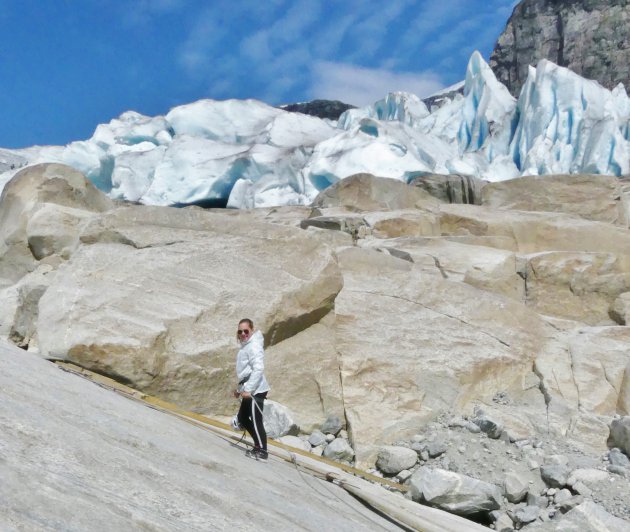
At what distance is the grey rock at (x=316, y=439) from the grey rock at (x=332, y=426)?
117 mm

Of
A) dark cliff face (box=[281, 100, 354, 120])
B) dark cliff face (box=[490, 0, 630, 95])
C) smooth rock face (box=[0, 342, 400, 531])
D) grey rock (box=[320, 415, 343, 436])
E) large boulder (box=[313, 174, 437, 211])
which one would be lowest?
smooth rock face (box=[0, 342, 400, 531])

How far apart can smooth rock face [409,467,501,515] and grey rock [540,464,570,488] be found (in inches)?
25.3

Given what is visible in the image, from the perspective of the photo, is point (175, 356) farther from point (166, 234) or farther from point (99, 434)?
point (99, 434)

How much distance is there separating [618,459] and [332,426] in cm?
254

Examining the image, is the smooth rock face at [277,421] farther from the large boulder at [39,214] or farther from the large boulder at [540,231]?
the large boulder at [540,231]

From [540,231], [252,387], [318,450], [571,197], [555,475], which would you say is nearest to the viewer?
[252,387]

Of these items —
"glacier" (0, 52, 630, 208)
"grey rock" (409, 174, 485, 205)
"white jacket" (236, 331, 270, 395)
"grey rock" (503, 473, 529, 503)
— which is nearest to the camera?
"white jacket" (236, 331, 270, 395)

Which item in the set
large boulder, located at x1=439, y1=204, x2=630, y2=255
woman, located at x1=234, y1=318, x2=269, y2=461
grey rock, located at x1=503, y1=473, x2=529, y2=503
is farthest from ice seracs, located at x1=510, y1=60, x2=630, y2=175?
woman, located at x1=234, y1=318, x2=269, y2=461

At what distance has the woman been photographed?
445cm

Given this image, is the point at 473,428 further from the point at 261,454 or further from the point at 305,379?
the point at 261,454

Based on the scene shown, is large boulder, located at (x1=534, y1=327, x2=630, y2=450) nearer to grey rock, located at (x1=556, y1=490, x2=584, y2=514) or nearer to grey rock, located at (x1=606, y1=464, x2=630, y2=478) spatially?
grey rock, located at (x1=606, y1=464, x2=630, y2=478)

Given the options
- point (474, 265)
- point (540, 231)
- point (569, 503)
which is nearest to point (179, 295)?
point (569, 503)

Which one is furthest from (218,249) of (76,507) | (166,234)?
(76,507)

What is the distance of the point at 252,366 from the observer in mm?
4484
